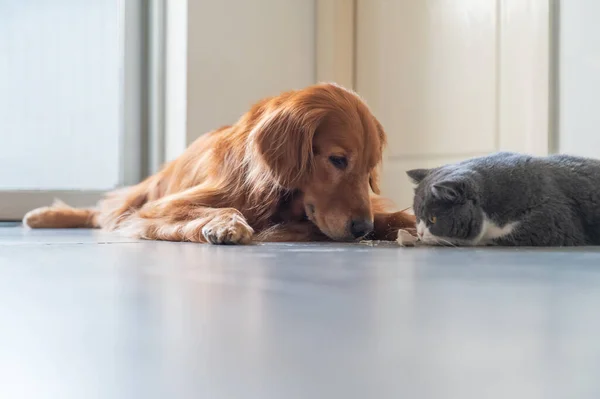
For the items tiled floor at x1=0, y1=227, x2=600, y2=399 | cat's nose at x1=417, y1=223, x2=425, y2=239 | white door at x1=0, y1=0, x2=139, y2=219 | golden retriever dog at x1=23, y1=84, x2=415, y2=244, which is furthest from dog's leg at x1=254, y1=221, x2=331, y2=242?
white door at x1=0, y1=0, x2=139, y2=219

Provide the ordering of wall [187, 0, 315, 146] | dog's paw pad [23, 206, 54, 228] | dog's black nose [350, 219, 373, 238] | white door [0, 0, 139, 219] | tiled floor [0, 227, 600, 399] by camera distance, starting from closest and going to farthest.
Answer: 1. tiled floor [0, 227, 600, 399]
2. dog's black nose [350, 219, 373, 238]
3. dog's paw pad [23, 206, 54, 228]
4. wall [187, 0, 315, 146]
5. white door [0, 0, 139, 219]

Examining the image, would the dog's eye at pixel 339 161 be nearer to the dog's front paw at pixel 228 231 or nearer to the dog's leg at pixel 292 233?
the dog's leg at pixel 292 233

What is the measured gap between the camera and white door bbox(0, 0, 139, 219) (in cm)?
325

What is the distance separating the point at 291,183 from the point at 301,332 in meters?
1.28

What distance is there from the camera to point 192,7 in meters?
2.96

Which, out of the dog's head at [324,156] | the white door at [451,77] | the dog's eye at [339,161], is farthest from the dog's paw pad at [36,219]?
the white door at [451,77]

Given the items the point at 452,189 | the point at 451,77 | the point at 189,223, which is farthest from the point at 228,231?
the point at 451,77

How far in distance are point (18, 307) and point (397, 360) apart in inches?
17.0

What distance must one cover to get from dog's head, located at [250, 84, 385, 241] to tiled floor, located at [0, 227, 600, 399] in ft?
2.34

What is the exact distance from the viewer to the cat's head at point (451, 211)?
5.36 ft

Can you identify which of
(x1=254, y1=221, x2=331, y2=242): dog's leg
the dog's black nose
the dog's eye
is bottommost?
(x1=254, y1=221, x2=331, y2=242): dog's leg

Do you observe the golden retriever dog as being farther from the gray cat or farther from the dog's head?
the gray cat

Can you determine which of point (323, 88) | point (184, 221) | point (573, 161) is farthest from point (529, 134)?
point (184, 221)

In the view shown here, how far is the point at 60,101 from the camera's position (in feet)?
11.1
